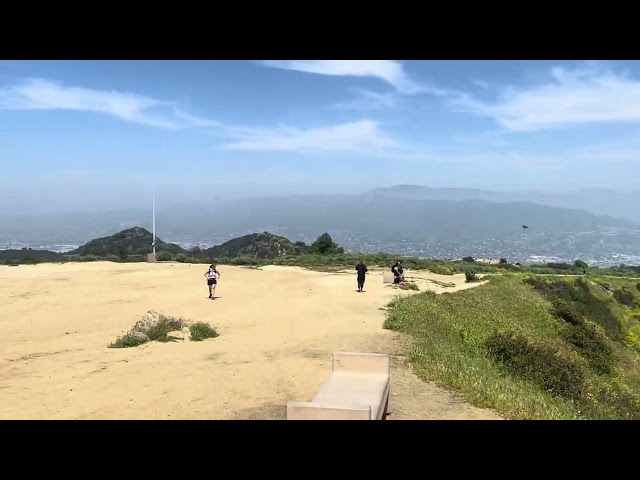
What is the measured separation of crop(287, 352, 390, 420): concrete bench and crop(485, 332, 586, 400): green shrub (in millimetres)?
5060

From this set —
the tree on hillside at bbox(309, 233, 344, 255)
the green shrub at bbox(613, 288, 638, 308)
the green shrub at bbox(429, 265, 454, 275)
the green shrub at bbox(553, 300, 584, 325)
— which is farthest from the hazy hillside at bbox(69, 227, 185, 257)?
the green shrub at bbox(613, 288, 638, 308)

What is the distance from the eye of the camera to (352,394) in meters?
6.48

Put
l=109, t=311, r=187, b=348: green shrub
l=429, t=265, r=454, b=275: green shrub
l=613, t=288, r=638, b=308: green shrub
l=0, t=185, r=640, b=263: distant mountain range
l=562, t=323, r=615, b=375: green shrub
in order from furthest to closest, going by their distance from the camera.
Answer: l=0, t=185, r=640, b=263: distant mountain range
l=429, t=265, r=454, b=275: green shrub
l=613, t=288, r=638, b=308: green shrub
l=562, t=323, r=615, b=375: green shrub
l=109, t=311, r=187, b=348: green shrub

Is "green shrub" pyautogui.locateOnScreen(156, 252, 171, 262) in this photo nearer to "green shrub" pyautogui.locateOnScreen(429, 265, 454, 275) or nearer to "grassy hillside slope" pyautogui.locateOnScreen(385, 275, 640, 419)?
"green shrub" pyautogui.locateOnScreen(429, 265, 454, 275)

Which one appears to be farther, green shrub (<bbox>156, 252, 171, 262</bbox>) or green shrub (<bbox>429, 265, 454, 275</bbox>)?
green shrub (<bbox>156, 252, 171, 262</bbox>)

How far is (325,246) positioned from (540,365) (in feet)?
93.2

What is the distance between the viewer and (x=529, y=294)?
24.0 metres

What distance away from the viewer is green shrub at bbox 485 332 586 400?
10773 mm

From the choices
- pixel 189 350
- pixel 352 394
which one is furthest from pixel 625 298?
pixel 352 394

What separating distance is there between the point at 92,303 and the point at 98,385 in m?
9.89

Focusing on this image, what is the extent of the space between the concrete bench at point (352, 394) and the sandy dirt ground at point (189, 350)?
2.03 ft

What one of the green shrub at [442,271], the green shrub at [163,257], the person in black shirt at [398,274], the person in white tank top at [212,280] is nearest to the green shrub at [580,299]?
the green shrub at [442,271]

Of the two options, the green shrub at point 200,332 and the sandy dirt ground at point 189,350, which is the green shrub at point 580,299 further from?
the green shrub at point 200,332
